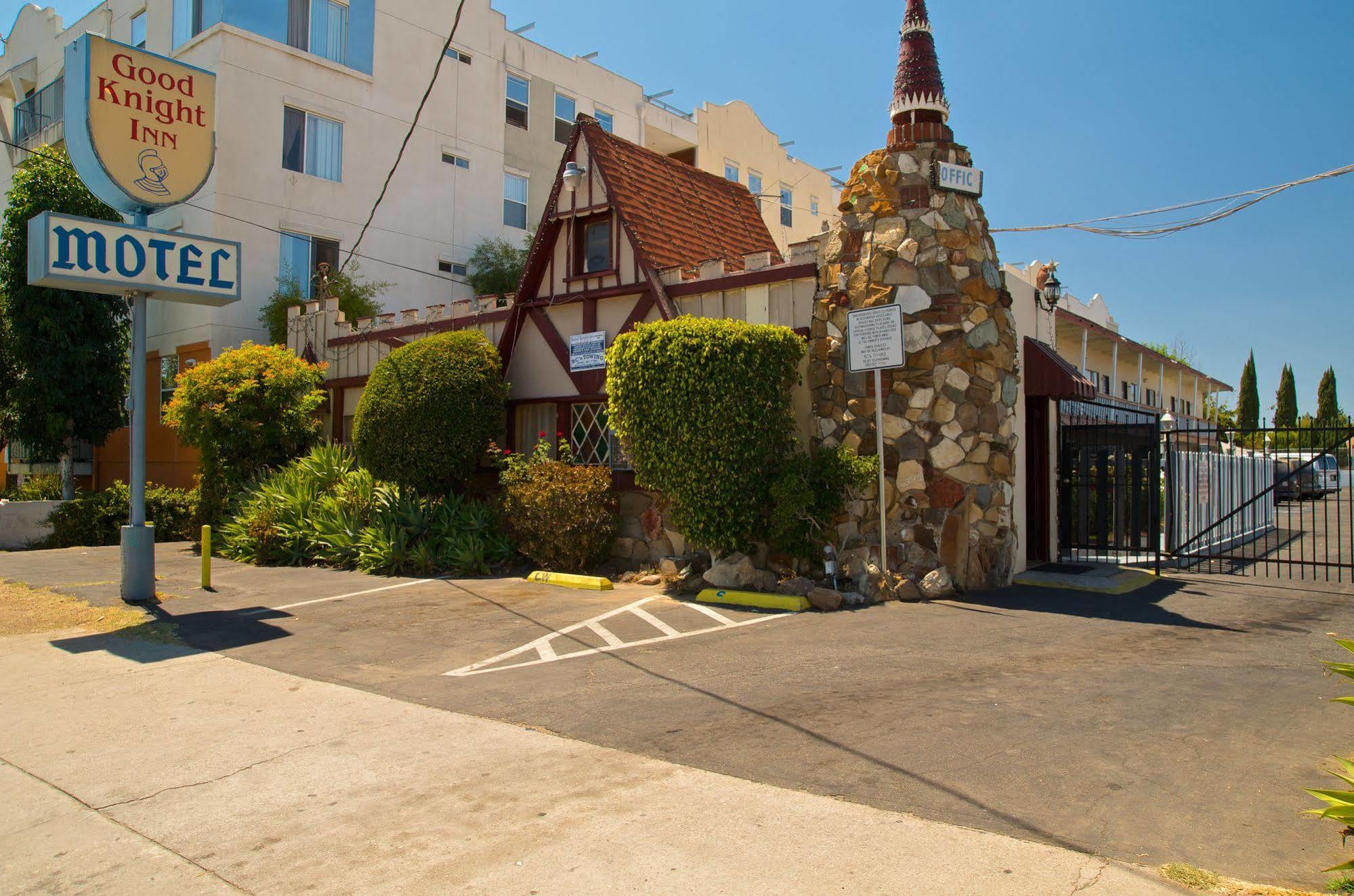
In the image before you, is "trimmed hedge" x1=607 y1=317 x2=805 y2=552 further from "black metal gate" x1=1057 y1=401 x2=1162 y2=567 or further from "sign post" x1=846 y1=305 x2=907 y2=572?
"black metal gate" x1=1057 y1=401 x2=1162 y2=567

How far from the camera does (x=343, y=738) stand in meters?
5.95

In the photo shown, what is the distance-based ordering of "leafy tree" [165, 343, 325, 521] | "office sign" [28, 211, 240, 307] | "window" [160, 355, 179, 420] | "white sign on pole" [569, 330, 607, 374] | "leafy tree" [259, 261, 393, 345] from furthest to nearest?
"window" [160, 355, 179, 420] < "leafy tree" [259, 261, 393, 345] < "leafy tree" [165, 343, 325, 521] < "white sign on pole" [569, 330, 607, 374] < "office sign" [28, 211, 240, 307]

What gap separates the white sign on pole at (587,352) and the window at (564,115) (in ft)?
51.6

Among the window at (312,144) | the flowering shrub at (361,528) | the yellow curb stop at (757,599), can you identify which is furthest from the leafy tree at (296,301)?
the yellow curb stop at (757,599)

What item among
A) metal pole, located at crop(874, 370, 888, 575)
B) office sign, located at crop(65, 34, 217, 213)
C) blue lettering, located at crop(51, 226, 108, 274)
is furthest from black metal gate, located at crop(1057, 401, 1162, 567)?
blue lettering, located at crop(51, 226, 108, 274)

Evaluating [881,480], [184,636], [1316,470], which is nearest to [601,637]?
[881,480]

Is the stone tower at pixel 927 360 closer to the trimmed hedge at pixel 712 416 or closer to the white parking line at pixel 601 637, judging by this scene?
the trimmed hedge at pixel 712 416

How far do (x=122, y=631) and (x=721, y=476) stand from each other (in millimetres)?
6679

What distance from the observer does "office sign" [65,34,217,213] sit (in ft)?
35.7

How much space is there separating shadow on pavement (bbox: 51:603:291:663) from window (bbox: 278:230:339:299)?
1316 cm

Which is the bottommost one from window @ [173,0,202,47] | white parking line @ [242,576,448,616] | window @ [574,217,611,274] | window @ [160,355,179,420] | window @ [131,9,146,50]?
white parking line @ [242,576,448,616]

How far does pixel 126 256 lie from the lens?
1082 cm

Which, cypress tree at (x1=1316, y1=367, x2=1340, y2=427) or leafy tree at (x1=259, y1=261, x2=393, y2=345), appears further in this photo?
cypress tree at (x1=1316, y1=367, x2=1340, y2=427)

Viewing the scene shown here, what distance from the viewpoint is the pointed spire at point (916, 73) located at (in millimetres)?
11648
